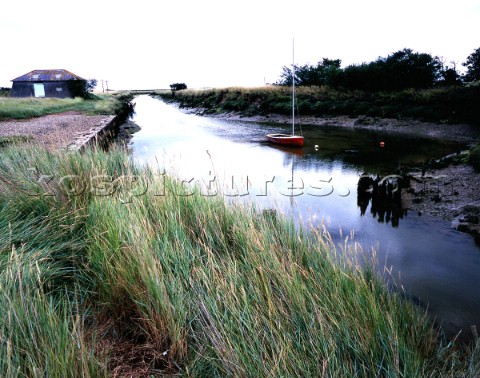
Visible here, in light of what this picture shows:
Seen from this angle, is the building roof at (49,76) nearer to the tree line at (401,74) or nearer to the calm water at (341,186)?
the calm water at (341,186)

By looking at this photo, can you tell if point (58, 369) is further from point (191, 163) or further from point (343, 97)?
point (343, 97)

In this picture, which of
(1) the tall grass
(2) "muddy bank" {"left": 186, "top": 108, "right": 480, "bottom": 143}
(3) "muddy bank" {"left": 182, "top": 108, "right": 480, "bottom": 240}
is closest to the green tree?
(2) "muddy bank" {"left": 186, "top": 108, "right": 480, "bottom": 143}

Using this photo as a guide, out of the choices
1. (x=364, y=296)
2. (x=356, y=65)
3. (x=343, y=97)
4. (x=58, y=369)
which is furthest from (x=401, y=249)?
(x=356, y=65)

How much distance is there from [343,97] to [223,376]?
27535 mm

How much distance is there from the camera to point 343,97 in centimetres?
2744

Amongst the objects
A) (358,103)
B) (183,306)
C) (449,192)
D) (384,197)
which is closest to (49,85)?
(358,103)

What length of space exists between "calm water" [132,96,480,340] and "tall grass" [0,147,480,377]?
51cm

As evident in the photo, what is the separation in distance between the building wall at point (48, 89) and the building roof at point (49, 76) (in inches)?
15.5

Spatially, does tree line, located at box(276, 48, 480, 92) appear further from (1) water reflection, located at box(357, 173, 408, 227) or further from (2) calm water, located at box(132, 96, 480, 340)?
(1) water reflection, located at box(357, 173, 408, 227)

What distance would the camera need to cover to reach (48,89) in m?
37.8

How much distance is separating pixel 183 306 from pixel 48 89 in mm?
41413

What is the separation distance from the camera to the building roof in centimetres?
3752

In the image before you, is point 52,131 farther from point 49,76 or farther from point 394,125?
point 49,76

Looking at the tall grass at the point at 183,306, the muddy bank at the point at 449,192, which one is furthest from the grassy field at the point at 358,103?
the tall grass at the point at 183,306
